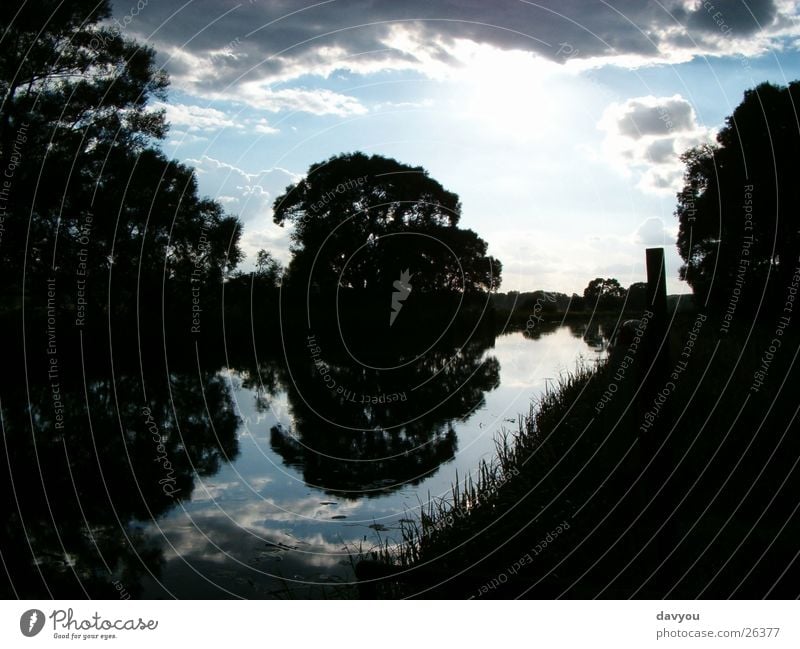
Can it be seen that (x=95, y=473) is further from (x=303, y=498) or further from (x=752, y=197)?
(x=752, y=197)

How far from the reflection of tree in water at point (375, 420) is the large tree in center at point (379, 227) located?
24.0ft

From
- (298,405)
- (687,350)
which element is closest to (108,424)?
Result: (298,405)

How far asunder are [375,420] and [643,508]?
13.4 meters

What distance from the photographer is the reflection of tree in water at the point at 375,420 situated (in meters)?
15.0

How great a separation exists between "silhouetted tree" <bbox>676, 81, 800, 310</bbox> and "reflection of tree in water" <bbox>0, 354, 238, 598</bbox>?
746 inches

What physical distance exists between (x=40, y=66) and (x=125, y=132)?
4945 mm

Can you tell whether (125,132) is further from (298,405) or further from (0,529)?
(0,529)

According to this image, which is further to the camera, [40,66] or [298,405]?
[298,405]

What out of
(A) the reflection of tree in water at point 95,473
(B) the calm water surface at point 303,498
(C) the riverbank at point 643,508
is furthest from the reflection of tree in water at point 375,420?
(C) the riverbank at point 643,508

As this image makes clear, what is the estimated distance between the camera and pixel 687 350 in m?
15.6
